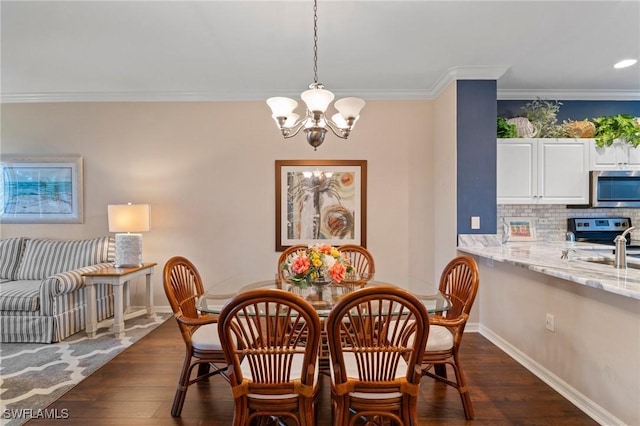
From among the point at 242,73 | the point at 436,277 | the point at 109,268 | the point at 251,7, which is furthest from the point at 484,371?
the point at 109,268

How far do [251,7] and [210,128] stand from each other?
1922 millimetres

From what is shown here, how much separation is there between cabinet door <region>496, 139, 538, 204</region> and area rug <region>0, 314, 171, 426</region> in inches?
155

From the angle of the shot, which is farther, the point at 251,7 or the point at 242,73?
the point at 242,73

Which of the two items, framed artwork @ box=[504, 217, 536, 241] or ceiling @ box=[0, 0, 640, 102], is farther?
framed artwork @ box=[504, 217, 536, 241]

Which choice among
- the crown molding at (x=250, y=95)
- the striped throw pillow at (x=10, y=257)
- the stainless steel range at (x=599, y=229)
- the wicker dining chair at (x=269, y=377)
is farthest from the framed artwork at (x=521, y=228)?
the striped throw pillow at (x=10, y=257)

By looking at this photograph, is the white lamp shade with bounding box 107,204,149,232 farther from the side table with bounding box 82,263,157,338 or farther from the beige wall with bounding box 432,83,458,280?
the beige wall with bounding box 432,83,458,280

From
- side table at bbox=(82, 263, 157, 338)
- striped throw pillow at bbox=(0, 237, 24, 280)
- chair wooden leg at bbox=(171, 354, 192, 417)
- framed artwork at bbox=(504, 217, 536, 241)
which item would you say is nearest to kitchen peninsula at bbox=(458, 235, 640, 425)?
framed artwork at bbox=(504, 217, 536, 241)

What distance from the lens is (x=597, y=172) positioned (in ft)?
11.3

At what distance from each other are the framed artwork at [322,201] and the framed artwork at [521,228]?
5.36 feet

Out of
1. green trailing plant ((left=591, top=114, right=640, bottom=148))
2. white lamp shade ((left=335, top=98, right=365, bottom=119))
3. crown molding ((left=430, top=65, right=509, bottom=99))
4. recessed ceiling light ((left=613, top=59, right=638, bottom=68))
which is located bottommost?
white lamp shade ((left=335, top=98, right=365, bottom=119))

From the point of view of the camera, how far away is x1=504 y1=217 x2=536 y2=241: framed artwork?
3719 mm

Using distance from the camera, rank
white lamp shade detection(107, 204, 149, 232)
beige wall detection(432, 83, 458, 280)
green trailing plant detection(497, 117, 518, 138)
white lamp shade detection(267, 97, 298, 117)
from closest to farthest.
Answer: white lamp shade detection(267, 97, 298, 117) → beige wall detection(432, 83, 458, 280) → green trailing plant detection(497, 117, 518, 138) → white lamp shade detection(107, 204, 149, 232)

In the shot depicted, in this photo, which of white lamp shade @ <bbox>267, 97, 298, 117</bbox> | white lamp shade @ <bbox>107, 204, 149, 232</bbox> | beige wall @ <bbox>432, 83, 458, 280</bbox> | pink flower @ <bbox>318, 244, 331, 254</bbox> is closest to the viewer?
white lamp shade @ <bbox>267, 97, 298, 117</bbox>

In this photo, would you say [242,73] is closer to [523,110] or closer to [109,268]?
[109,268]
